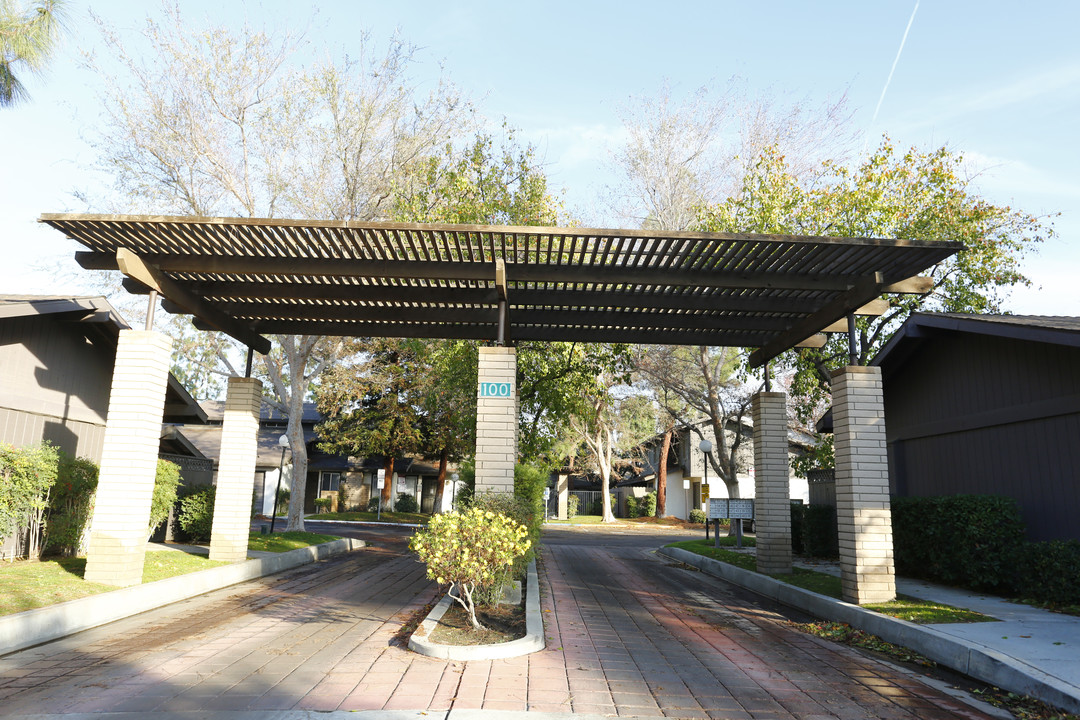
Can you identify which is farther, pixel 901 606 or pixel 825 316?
pixel 825 316

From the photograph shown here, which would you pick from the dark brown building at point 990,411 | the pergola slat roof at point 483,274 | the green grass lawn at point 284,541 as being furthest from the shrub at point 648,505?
the pergola slat roof at point 483,274

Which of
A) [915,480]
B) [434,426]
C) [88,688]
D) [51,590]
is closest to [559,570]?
[915,480]

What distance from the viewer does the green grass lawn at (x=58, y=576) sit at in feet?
24.4

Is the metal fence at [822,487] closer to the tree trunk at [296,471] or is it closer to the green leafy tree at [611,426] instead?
the tree trunk at [296,471]

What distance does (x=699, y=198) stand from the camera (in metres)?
23.0

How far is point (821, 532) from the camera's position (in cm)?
1557

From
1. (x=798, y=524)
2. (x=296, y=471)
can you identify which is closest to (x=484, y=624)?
(x=798, y=524)

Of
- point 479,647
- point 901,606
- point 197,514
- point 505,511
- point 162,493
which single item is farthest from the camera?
point 197,514

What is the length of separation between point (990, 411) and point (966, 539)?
2.43 m

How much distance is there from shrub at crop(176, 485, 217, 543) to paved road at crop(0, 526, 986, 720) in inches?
237

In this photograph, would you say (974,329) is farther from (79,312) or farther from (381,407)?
(381,407)

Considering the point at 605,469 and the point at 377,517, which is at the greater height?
the point at 605,469

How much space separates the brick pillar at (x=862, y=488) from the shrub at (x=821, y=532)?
668 centimetres

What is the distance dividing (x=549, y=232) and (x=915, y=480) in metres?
9.95
